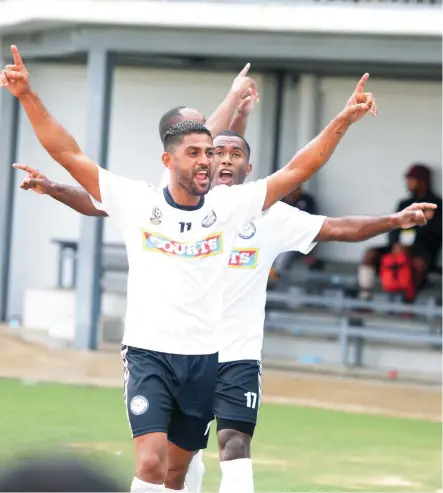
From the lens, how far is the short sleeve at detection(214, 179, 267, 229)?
6.17m

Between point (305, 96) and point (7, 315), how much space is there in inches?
195

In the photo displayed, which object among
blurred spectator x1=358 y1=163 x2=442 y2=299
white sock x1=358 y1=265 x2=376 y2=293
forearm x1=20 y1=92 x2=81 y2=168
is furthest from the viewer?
white sock x1=358 y1=265 x2=376 y2=293

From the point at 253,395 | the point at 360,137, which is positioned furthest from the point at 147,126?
the point at 253,395

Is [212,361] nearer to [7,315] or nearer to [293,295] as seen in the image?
[293,295]

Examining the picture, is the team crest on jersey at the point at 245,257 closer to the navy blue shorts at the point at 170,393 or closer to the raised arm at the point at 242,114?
the navy blue shorts at the point at 170,393

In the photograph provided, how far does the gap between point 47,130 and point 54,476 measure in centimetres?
319

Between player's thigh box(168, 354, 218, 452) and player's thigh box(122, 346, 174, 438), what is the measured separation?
11cm

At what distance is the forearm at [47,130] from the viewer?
5762 millimetres

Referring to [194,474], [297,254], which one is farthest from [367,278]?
[194,474]

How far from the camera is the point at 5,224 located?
1806 centimetres

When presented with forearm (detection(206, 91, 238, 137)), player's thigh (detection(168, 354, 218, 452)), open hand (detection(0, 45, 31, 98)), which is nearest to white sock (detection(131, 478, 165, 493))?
player's thigh (detection(168, 354, 218, 452))

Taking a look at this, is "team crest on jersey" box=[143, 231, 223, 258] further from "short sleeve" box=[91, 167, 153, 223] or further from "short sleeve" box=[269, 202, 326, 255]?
"short sleeve" box=[269, 202, 326, 255]

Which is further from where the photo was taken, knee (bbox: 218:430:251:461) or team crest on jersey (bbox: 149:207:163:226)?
knee (bbox: 218:430:251:461)

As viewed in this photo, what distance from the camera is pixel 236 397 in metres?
6.63
